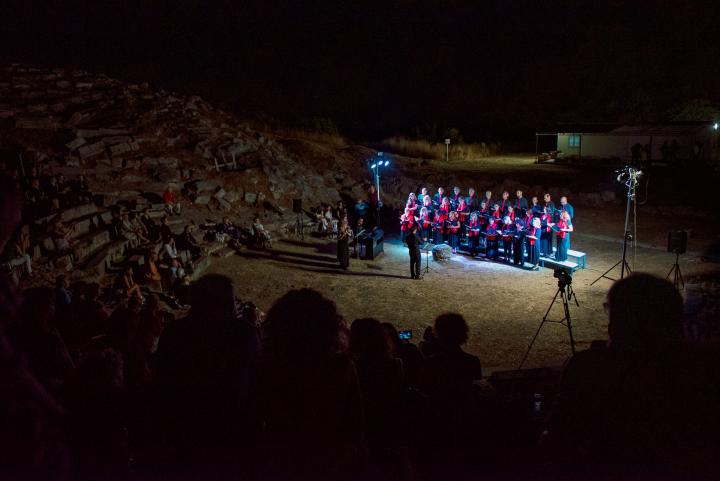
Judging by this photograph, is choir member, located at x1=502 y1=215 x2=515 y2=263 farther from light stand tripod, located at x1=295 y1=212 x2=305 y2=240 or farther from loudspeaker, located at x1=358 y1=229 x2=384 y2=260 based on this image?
light stand tripod, located at x1=295 y1=212 x2=305 y2=240

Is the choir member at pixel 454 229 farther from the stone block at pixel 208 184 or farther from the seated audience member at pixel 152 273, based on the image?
the stone block at pixel 208 184

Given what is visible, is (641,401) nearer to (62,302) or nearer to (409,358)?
(409,358)

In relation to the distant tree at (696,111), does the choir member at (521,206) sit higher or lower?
lower

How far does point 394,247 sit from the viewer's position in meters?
17.5

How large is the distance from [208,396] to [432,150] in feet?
117

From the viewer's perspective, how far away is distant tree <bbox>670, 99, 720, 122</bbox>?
4100cm

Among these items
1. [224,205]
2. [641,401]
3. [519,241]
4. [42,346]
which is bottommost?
[519,241]

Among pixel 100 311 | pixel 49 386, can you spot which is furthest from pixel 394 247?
pixel 49 386

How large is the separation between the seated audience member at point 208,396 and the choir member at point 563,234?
12.5m

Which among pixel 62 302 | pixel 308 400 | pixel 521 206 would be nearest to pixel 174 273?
pixel 62 302

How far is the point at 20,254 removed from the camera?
10617mm

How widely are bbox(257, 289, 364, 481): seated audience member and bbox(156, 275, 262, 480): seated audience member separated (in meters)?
0.34

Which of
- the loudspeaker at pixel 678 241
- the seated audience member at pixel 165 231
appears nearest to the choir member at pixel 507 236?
the loudspeaker at pixel 678 241

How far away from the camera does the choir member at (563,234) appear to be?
13.9 metres
